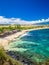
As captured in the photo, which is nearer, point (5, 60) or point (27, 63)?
point (5, 60)

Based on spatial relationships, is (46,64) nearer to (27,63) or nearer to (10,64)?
(10,64)

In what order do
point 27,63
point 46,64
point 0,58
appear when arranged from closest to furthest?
1. point 46,64
2. point 0,58
3. point 27,63

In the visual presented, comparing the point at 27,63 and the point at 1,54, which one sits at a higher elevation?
the point at 1,54

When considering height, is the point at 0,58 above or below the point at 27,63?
above

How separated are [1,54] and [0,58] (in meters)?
0.57

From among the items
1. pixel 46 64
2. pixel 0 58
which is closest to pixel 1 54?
pixel 0 58

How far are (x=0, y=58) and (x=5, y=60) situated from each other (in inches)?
22.0

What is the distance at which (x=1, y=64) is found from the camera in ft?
64.4

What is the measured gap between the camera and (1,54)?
Answer: 818 inches

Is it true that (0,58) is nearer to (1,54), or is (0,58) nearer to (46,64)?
(1,54)

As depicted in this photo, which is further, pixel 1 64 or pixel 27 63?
pixel 27 63

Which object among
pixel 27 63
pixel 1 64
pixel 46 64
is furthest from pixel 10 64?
pixel 27 63

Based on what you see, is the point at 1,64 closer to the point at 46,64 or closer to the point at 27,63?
the point at 46,64

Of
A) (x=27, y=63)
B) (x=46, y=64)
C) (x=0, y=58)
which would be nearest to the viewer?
(x=46, y=64)
